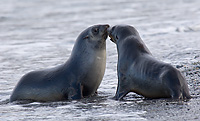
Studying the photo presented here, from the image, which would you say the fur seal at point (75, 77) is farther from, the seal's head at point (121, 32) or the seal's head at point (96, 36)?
the seal's head at point (121, 32)

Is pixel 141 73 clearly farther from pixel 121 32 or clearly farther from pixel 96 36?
pixel 96 36

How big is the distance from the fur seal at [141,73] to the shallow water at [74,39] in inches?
6.0

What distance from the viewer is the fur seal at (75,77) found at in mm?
7086

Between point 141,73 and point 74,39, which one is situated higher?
point 141,73

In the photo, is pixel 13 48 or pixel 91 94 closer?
pixel 91 94

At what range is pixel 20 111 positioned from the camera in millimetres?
6324

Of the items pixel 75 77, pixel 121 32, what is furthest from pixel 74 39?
pixel 75 77

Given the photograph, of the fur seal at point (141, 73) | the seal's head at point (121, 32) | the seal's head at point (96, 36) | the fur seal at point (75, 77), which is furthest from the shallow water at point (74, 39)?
the seal's head at point (121, 32)

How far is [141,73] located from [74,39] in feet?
26.4

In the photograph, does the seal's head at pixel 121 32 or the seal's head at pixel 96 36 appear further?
the seal's head at pixel 96 36

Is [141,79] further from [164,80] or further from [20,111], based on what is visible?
[20,111]

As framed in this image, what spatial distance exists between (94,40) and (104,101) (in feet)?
4.30

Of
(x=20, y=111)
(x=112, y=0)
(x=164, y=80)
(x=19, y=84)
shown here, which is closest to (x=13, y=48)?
(x=19, y=84)

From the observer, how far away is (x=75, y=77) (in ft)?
23.3
